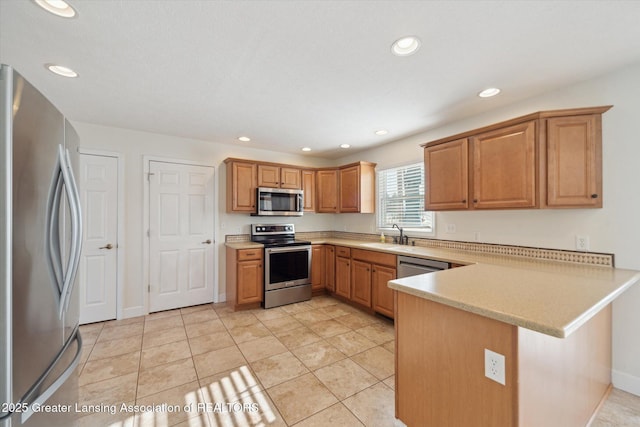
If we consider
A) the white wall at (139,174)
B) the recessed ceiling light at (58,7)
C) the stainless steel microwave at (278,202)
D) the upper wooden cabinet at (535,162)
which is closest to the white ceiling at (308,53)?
the recessed ceiling light at (58,7)

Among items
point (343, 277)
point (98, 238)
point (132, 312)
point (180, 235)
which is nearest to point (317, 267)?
point (343, 277)

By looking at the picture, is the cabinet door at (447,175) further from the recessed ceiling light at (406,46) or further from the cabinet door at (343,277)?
the cabinet door at (343,277)

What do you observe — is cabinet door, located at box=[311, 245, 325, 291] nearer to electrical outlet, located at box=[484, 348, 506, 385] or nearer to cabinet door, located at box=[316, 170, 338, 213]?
cabinet door, located at box=[316, 170, 338, 213]

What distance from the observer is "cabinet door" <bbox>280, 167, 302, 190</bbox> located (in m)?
4.34

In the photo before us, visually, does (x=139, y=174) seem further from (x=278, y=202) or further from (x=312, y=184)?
(x=312, y=184)

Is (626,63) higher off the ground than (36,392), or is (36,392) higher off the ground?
(626,63)

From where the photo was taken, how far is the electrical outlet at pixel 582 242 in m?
2.19

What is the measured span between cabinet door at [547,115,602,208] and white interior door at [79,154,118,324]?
4.73 meters

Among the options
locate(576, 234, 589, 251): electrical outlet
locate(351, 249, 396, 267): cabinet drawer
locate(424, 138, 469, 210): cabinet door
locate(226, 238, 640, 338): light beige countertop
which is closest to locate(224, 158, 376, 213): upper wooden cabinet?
locate(351, 249, 396, 267): cabinet drawer

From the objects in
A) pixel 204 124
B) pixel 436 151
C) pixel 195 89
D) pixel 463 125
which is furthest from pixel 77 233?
pixel 463 125

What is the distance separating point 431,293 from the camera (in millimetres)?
1375

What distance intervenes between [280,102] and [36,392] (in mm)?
2543

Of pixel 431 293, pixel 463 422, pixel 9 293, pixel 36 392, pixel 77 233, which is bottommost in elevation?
pixel 463 422

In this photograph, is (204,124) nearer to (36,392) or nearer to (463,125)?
(36,392)
